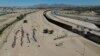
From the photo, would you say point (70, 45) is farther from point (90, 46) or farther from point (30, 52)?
point (30, 52)

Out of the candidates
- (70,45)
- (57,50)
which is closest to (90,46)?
(70,45)

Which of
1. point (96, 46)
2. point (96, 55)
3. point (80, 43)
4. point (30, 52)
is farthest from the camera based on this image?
point (80, 43)

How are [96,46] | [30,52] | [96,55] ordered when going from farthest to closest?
[96,46]
[30,52]
[96,55]

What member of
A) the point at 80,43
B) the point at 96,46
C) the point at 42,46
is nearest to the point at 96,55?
the point at 96,46

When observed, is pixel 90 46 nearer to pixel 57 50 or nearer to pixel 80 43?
pixel 80 43

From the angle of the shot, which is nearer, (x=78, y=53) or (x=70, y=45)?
(x=78, y=53)

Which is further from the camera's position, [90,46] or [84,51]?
[90,46]

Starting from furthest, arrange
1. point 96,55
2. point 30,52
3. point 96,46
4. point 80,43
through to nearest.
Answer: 1. point 80,43
2. point 96,46
3. point 30,52
4. point 96,55

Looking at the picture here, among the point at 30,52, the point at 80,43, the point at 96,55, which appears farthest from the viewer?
the point at 80,43
